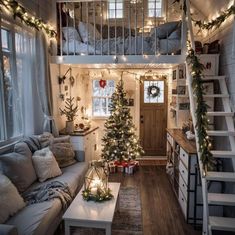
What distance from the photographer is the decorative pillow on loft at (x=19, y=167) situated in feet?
8.43

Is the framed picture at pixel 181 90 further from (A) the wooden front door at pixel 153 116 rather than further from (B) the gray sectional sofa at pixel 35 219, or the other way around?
(B) the gray sectional sofa at pixel 35 219

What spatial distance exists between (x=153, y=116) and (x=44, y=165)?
3.47 meters

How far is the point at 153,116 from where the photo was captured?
591 centimetres

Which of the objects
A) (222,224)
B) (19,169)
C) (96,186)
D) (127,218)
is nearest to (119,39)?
(96,186)

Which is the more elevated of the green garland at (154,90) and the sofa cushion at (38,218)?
Answer: the green garland at (154,90)

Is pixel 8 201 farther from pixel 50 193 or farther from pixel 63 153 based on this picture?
A: pixel 63 153

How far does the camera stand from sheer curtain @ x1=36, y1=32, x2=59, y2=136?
11.9ft

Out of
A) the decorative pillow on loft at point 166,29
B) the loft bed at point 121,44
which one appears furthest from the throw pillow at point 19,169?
the decorative pillow on loft at point 166,29

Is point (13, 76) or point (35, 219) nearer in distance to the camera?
point (35, 219)

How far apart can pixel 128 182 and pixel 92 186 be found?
186 cm

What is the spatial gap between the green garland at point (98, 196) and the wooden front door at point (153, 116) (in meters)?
3.46

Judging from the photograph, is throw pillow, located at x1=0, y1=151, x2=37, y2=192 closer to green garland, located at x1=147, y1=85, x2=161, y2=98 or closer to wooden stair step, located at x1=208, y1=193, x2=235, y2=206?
wooden stair step, located at x1=208, y1=193, x2=235, y2=206

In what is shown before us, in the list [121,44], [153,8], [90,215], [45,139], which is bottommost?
[90,215]

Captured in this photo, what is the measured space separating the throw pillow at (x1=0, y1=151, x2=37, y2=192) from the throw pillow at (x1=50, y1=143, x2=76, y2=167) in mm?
605
